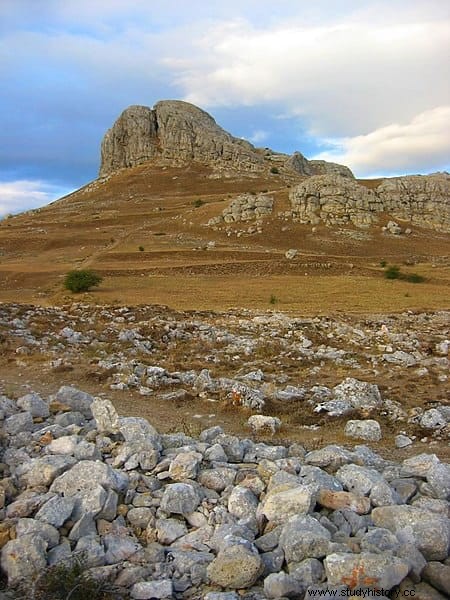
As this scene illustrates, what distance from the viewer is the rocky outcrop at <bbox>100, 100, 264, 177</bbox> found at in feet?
349

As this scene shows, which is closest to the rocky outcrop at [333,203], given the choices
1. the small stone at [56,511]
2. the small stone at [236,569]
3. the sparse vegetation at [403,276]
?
the sparse vegetation at [403,276]

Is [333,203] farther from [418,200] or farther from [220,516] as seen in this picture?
[220,516]

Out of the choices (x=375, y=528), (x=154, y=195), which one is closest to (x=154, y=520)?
(x=375, y=528)

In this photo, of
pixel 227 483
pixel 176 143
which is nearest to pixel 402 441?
pixel 227 483

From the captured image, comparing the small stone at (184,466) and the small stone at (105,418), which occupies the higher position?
the small stone at (105,418)

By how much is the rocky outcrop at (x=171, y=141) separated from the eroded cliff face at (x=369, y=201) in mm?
37502

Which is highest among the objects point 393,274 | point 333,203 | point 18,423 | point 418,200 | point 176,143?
point 176,143

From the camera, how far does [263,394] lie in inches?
399

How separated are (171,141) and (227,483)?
109 meters

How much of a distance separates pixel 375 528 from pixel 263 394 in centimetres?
545

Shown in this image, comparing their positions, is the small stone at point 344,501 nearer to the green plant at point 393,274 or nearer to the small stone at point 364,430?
the small stone at point 364,430

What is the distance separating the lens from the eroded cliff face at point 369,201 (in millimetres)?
64875

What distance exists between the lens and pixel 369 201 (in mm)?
67812

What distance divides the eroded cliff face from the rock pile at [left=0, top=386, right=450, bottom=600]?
58.9m
